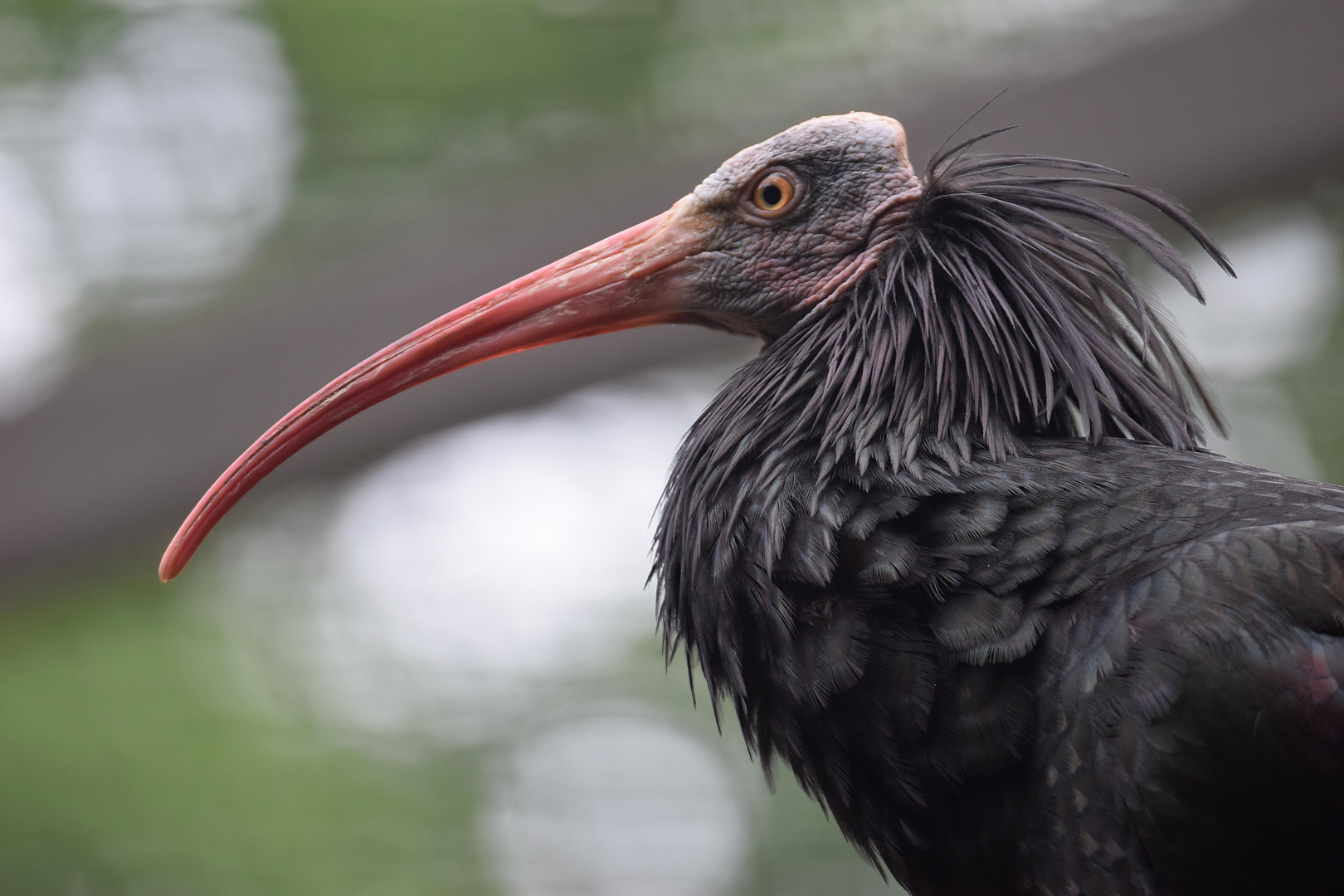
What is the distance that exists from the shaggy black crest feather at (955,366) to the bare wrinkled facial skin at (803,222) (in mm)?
52

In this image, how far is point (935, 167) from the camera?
197cm

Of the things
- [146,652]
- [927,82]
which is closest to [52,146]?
[146,652]

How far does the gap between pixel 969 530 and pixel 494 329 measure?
895 mm

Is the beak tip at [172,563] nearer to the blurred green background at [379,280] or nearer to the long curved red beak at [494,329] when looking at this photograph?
the long curved red beak at [494,329]

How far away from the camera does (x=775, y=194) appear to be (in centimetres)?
204

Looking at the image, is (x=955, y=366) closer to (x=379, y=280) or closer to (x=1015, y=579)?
(x=1015, y=579)

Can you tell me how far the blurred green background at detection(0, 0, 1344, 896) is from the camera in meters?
2.71

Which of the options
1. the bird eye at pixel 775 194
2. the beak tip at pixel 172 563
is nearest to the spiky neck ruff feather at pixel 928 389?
the bird eye at pixel 775 194

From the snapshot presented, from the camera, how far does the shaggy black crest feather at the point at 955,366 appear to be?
1.69 m

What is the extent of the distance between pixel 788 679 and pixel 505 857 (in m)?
3.16

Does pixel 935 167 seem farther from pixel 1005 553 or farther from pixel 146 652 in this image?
pixel 146 652

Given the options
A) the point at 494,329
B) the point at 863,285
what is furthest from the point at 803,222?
the point at 494,329

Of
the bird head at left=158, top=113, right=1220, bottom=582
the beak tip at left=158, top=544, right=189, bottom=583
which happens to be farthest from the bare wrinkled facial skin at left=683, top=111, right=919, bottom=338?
the beak tip at left=158, top=544, right=189, bottom=583

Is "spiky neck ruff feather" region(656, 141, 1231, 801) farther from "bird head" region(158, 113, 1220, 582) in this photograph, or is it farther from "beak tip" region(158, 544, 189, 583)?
"beak tip" region(158, 544, 189, 583)
